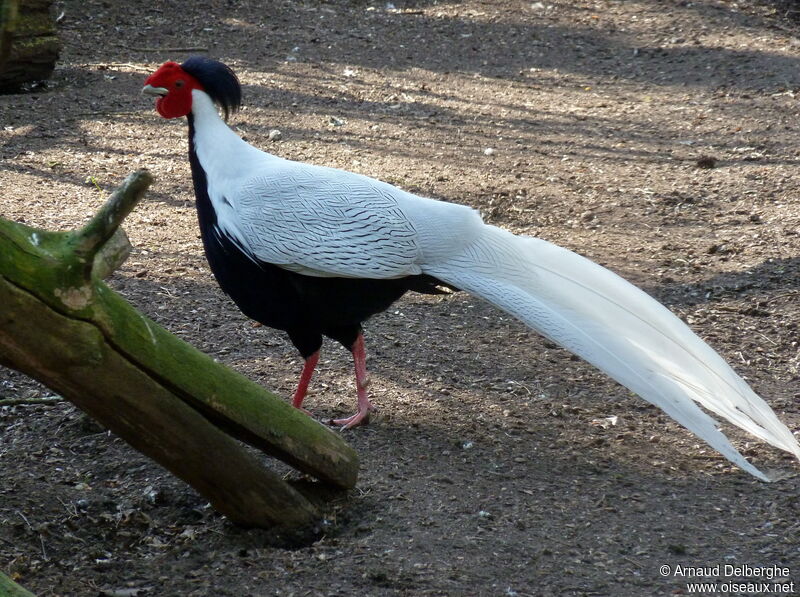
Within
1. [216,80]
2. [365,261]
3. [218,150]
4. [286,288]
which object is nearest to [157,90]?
[216,80]

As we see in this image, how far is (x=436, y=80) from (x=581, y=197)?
2720 millimetres

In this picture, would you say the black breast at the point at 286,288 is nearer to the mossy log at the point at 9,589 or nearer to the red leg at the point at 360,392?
the red leg at the point at 360,392

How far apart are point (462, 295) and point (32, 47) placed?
14.1 feet

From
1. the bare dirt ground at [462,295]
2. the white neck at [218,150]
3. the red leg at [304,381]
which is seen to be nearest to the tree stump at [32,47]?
the bare dirt ground at [462,295]

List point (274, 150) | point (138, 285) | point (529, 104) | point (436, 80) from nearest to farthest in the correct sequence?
1. point (138, 285)
2. point (274, 150)
3. point (529, 104)
4. point (436, 80)

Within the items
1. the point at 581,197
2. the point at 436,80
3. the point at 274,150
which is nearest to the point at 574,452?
the point at 581,197

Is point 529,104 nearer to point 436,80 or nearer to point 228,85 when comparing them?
point 436,80

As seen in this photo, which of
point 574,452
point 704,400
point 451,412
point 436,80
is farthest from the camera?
point 436,80

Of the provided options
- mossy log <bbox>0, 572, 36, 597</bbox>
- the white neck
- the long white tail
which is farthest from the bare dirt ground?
the white neck

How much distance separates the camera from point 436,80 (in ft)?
27.1

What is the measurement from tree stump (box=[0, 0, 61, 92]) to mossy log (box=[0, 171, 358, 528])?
4.80 metres

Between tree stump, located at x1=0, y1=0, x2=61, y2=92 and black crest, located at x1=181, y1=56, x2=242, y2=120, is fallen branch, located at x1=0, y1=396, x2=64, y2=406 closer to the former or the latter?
black crest, located at x1=181, y1=56, x2=242, y2=120

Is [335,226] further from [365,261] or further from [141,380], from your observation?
[141,380]

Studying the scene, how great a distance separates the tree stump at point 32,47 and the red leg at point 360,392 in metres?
4.65
